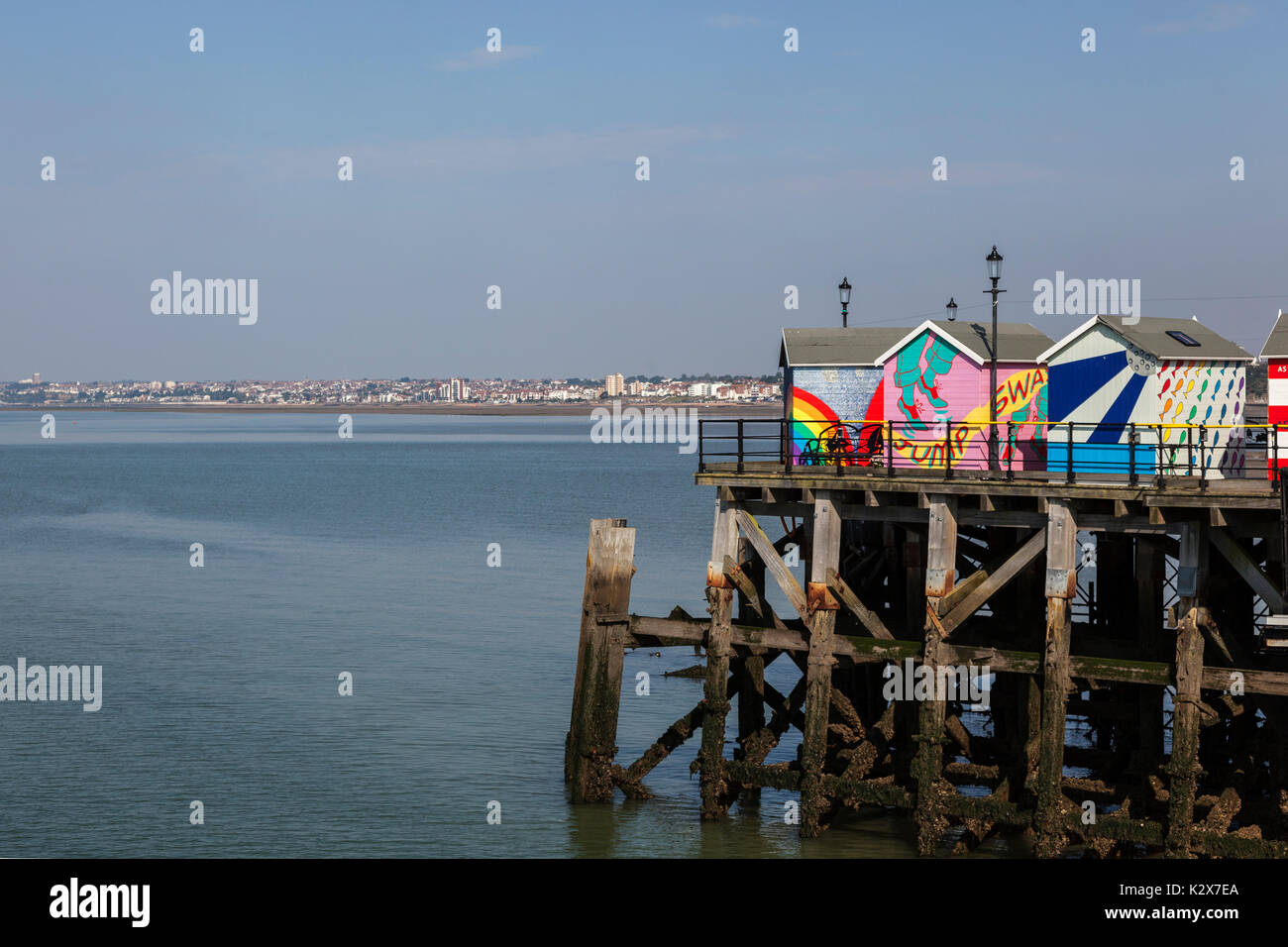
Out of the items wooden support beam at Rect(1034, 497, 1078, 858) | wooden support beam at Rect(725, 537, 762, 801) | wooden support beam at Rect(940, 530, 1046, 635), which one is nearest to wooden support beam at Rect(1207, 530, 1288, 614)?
wooden support beam at Rect(1034, 497, 1078, 858)

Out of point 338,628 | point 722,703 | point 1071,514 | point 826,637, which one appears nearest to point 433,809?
point 722,703

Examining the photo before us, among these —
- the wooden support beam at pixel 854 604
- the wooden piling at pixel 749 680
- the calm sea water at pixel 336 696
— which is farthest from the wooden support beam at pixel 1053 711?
the wooden piling at pixel 749 680

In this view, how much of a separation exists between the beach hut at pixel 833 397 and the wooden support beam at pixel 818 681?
14.3ft

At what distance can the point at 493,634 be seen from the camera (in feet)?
123

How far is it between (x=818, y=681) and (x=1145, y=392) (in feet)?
22.9

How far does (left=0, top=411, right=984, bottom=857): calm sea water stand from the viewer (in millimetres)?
21703

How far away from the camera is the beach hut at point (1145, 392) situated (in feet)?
72.6

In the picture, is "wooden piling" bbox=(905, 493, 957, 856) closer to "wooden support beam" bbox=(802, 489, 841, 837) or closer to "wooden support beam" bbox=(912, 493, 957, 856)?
"wooden support beam" bbox=(912, 493, 957, 856)

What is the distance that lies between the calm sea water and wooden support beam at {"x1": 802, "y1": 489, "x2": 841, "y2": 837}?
0.60 m

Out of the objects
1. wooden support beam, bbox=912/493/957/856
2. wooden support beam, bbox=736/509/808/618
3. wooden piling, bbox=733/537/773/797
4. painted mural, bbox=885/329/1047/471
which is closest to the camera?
wooden support beam, bbox=912/493/957/856

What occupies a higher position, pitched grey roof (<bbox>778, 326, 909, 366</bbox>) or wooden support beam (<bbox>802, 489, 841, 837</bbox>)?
pitched grey roof (<bbox>778, 326, 909, 366</bbox>)

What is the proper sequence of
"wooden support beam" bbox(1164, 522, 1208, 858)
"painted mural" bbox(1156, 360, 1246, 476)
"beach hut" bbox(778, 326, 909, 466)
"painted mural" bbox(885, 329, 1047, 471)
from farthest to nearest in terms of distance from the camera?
"beach hut" bbox(778, 326, 909, 466), "painted mural" bbox(885, 329, 1047, 471), "painted mural" bbox(1156, 360, 1246, 476), "wooden support beam" bbox(1164, 522, 1208, 858)
